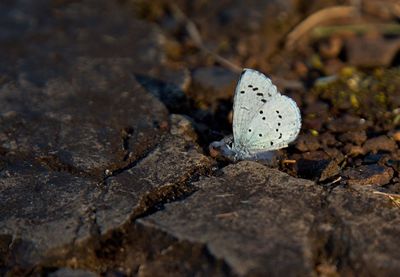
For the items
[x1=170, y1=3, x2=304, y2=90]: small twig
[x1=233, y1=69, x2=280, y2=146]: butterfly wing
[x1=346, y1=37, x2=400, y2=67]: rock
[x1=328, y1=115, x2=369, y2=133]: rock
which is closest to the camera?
[x1=233, y1=69, x2=280, y2=146]: butterfly wing

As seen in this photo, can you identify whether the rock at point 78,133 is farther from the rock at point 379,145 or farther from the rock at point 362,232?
the rock at point 379,145

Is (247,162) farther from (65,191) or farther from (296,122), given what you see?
(65,191)

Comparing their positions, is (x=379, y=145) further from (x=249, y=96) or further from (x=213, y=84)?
(x=213, y=84)

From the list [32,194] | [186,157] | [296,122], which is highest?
[296,122]

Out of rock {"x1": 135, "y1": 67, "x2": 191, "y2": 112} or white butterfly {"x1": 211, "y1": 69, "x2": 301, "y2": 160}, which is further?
rock {"x1": 135, "y1": 67, "x2": 191, "y2": 112}

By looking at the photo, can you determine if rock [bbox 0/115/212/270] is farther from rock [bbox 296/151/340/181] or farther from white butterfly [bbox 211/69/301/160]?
rock [bbox 296/151/340/181]

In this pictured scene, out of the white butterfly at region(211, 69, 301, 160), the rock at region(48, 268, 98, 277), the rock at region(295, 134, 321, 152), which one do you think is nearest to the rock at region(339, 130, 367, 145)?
the rock at region(295, 134, 321, 152)

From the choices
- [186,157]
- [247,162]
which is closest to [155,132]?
[186,157]

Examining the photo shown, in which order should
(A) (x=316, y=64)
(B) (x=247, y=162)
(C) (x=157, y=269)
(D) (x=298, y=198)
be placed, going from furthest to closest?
(A) (x=316, y=64) < (B) (x=247, y=162) < (D) (x=298, y=198) < (C) (x=157, y=269)
